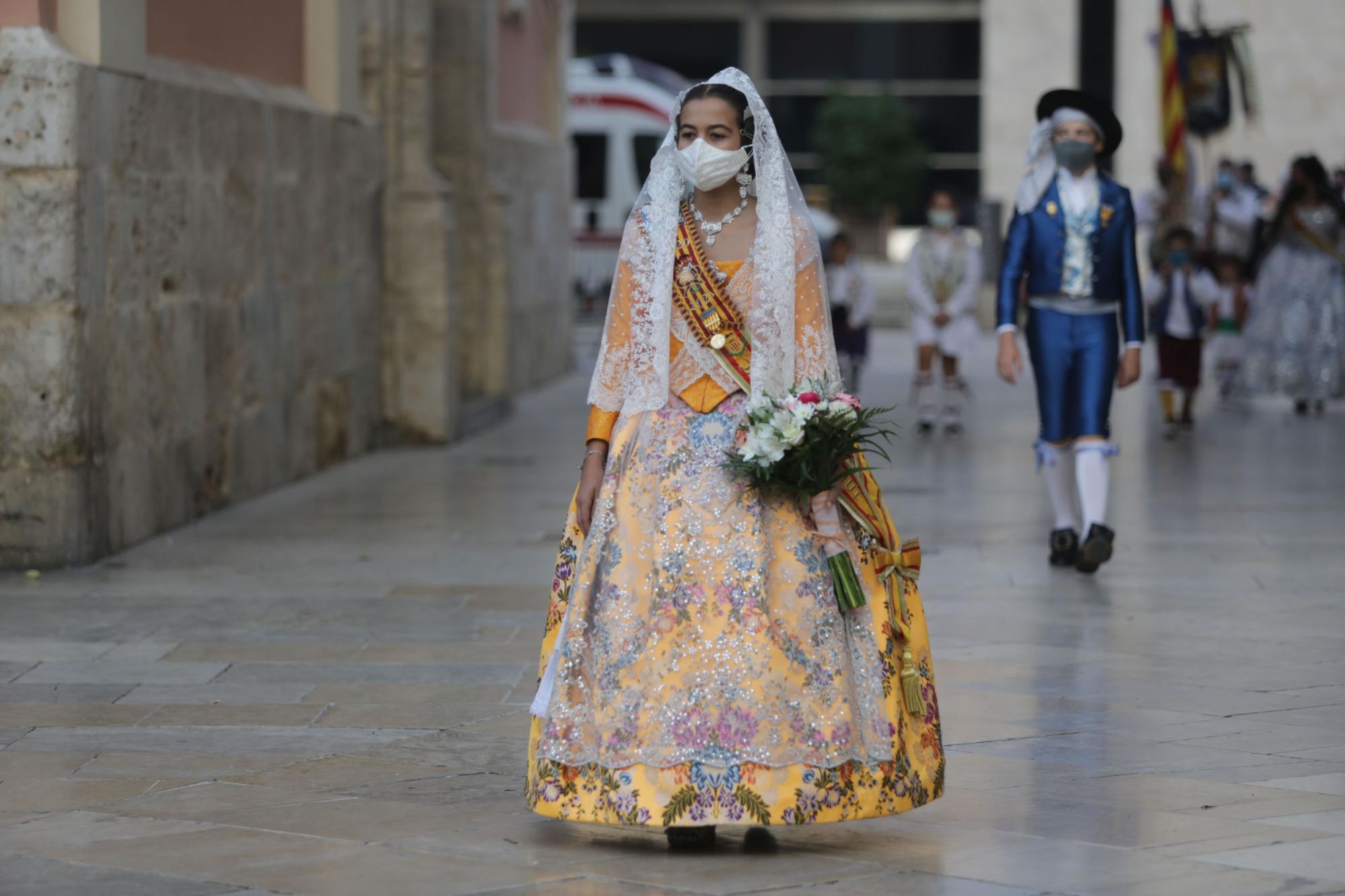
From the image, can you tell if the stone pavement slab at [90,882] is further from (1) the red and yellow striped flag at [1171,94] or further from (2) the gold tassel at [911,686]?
(1) the red and yellow striped flag at [1171,94]

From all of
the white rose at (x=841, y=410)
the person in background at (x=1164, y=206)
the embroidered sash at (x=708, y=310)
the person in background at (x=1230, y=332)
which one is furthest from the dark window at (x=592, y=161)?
the white rose at (x=841, y=410)

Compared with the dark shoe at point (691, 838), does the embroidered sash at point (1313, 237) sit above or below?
above

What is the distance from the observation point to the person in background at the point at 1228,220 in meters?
22.7

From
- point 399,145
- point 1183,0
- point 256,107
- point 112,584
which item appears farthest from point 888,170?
point 112,584

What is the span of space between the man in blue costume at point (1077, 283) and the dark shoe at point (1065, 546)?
151mm

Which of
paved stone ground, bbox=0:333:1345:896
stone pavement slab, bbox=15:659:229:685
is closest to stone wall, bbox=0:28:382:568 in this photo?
paved stone ground, bbox=0:333:1345:896

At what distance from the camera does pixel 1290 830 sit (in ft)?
17.4

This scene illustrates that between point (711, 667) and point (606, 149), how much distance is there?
33497 millimetres

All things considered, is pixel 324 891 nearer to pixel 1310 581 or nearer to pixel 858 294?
pixel 1310 581

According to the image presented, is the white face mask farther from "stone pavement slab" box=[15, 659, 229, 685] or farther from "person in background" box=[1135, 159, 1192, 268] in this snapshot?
"person in background" box=[1135, 159, 1192, 268]

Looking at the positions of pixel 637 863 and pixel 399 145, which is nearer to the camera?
pixel 637 863

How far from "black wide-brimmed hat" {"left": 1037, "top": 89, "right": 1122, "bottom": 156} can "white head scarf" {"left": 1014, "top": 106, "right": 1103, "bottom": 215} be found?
2 centimetres

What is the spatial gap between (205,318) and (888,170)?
1573 inches

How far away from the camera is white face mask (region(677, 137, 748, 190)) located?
5328 millimetres
